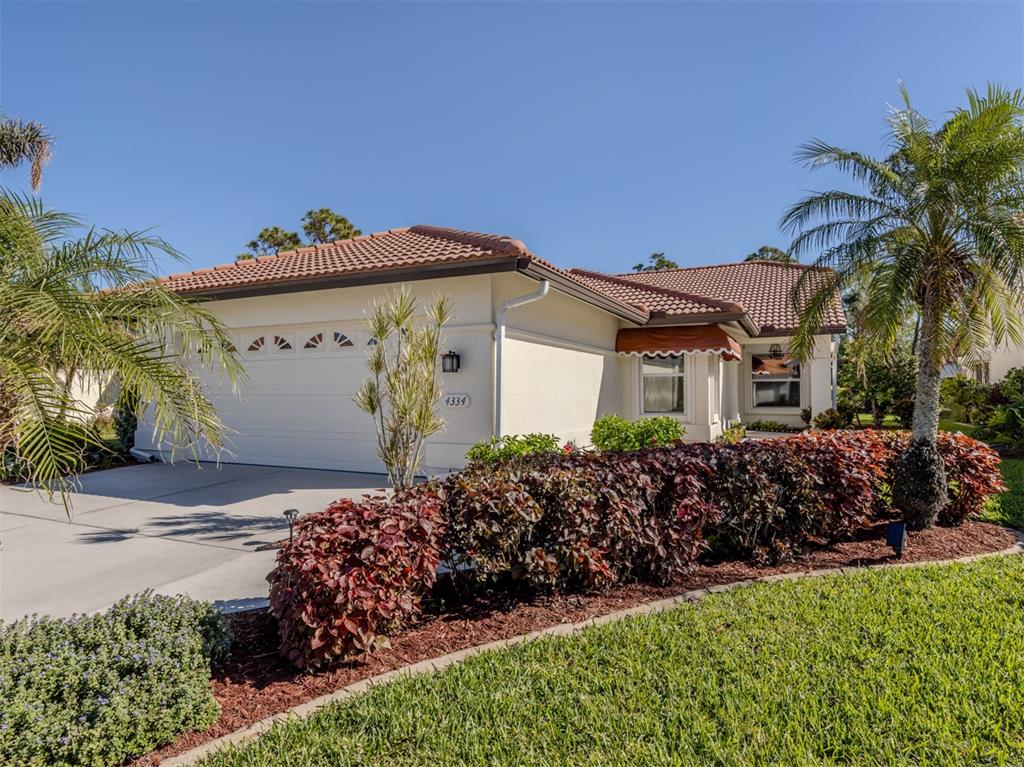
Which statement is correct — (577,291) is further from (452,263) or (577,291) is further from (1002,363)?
(1002,363)

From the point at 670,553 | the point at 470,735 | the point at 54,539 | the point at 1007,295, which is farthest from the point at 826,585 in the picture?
the point at 54,539

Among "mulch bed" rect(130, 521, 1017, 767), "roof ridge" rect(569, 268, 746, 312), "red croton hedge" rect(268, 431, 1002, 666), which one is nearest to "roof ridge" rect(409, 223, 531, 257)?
"red croton hedge" rect(268, 431, 1002, 666)

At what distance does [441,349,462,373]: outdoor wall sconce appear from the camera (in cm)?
1294

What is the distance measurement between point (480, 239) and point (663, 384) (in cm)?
1022

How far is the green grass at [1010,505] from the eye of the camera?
10000 mm

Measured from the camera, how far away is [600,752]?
3.56 m

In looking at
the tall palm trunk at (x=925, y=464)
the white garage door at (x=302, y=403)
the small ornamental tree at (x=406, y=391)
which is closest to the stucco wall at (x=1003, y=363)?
the tall palm trunk at (x=925, y=464)

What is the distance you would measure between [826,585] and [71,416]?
7947 millimetres

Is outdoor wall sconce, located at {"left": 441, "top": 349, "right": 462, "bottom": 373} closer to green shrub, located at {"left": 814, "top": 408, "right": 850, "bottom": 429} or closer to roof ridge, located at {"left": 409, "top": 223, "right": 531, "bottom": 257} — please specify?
roof ridge, located at {"left": 409, "top": 223, "right": 531, "bottom": 257}

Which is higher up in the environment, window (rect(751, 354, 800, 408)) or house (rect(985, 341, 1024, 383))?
house (rect(985, 341, 1024, 383))

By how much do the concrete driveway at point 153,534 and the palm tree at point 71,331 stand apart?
2.49m

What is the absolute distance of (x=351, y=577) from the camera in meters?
4.80

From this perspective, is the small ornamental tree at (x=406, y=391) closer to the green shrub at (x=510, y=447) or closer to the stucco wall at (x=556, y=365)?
the green shrub at (x=510, y=447)

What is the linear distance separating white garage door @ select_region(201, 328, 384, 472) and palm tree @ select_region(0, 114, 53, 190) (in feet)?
61.3
